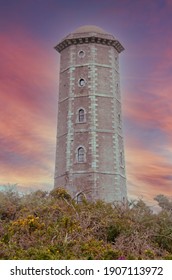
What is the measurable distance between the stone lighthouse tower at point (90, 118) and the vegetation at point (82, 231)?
51.5 ft

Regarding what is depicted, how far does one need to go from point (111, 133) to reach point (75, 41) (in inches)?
350

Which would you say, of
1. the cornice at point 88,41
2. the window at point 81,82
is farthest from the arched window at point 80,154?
the cornice at point 88,41

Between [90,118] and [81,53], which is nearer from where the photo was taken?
[90,118]

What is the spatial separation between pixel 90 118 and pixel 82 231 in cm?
2086

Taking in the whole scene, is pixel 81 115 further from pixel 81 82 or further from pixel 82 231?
pixel 82 231

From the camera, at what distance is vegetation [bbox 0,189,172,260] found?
23.2 ft

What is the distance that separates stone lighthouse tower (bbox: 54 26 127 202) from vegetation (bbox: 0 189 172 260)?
15.7 m

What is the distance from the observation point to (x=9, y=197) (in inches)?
478

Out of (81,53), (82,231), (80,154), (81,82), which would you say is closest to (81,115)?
(81,82)

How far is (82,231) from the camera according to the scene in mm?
8547

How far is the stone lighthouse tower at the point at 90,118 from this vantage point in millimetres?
27797

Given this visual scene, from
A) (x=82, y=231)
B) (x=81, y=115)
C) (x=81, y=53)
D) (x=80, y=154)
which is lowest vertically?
(x=82, y=231)

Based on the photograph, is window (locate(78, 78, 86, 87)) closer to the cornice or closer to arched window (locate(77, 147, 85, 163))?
the cornice

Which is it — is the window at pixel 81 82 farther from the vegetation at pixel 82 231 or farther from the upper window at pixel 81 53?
the vegetation at pixel 82 231
